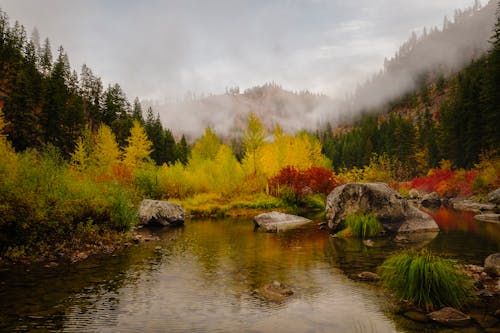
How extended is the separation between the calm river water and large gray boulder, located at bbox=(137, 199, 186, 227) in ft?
25.8

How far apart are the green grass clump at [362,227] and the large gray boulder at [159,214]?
13.0 meters

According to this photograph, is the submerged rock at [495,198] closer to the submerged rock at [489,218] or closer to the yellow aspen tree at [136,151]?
the submerged rock at [489,218]

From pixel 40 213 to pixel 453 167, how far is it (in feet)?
221

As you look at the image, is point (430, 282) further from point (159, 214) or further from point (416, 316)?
point (159, 214)

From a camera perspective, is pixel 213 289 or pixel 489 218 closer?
pixel 213 289

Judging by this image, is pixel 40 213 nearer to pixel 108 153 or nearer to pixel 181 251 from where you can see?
pixel 181 251

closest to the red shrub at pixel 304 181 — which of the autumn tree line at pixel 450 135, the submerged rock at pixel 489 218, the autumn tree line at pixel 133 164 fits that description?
the autumn tree line at pixel 133 164

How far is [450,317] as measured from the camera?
8742mm

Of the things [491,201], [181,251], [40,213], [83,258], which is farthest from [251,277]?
[491,201]

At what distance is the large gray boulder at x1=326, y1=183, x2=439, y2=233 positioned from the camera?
22.2 m

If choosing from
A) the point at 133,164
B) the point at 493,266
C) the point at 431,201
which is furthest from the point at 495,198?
the point at 133,164

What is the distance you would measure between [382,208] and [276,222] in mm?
8085

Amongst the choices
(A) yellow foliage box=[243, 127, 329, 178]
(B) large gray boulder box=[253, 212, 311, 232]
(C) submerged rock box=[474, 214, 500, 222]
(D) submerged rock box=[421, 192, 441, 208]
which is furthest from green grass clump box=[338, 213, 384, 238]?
(D) submerged rock box=[421, 192, 441, 208]

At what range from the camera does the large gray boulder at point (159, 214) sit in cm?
2795
